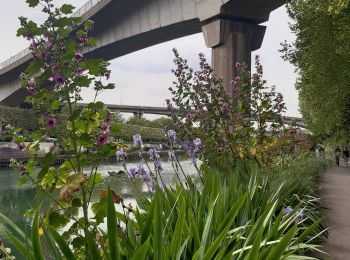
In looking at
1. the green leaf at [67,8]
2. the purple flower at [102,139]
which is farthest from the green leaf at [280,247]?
the green leaf at [67,8]

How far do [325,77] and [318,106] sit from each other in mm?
2995

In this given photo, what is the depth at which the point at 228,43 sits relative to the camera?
90.3ft

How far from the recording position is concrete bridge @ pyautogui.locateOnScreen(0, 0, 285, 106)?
26875 millimetres

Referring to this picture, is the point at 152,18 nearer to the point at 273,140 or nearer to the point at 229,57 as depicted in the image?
the point at 229,57

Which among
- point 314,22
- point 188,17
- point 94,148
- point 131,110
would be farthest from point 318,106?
point 131,110

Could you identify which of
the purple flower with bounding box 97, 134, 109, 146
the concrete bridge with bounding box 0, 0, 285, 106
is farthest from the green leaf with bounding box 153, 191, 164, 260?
the concrete bridge with bounding box 0, 0, 285, 106

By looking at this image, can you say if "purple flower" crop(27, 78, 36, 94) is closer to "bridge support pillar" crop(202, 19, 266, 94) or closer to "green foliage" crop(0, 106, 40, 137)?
"bridge support pillar" crop(202, 19, 266, 94)

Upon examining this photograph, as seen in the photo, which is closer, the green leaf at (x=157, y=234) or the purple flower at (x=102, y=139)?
the green leaf at (x=157, y=234)

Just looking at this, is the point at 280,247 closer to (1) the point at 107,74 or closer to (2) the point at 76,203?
(2) the point at 76,203

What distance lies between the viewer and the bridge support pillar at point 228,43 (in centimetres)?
2691

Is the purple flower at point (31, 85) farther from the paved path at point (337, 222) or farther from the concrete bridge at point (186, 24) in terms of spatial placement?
the concrete bridge at point (186, 24)

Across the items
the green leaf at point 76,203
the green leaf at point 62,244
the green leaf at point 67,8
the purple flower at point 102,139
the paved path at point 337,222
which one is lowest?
the paved path at point 337,222

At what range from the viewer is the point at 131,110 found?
10481 cm

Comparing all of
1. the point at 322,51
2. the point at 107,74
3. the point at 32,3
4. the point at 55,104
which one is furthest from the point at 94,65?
the point at 322,51
